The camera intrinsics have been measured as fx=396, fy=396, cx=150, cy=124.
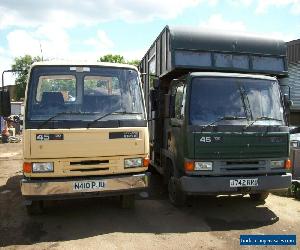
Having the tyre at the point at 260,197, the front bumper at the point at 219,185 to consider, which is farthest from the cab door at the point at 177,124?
the tyre at the point at 260,197

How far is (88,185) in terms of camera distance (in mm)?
6160

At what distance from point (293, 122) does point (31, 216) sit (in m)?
17.1

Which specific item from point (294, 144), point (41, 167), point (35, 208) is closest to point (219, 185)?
point (41, 167)

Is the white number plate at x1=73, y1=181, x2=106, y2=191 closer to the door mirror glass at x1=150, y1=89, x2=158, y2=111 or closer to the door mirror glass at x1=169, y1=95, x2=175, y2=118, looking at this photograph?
the door mirror glass at x1=169, y1=95, x2=175, y2=118

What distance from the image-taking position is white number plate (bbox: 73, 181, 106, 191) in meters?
6.11

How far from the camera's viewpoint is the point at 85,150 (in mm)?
6121

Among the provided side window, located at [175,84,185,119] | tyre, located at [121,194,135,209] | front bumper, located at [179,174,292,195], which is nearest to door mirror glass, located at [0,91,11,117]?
tyre, located at [121,194,135,209]

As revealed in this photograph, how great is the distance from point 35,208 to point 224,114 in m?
3.60

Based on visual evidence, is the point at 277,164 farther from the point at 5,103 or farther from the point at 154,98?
Answer: the point at 5,103

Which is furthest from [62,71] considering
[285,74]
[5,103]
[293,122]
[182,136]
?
[293,122]

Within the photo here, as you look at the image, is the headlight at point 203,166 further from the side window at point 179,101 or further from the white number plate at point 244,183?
the side window at point 179,101

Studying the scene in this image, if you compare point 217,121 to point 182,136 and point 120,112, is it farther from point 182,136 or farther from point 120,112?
point 120,112

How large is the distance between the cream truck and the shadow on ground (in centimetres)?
49

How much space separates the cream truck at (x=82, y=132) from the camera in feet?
19.7
